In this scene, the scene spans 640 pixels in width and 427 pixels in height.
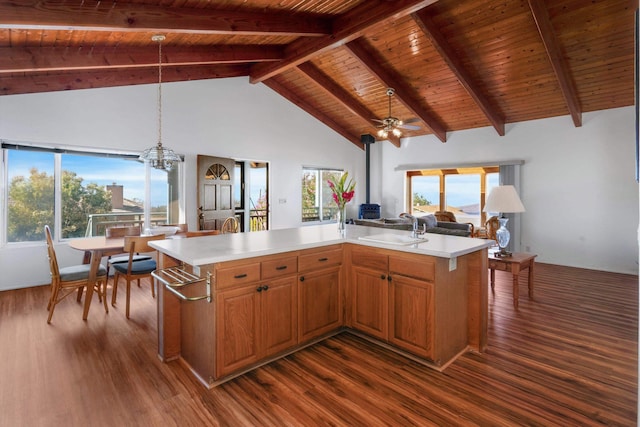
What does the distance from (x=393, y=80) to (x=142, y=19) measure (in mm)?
4112

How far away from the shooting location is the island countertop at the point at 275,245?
7.28ft

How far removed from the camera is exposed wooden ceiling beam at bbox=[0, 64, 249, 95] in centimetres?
426

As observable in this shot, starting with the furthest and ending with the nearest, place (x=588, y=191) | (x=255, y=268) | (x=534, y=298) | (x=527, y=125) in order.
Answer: (x=527, y=125) → (x=588, y=191) → (x=534, y=298) → (x=255, y=268)

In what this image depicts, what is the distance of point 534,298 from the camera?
4070 millimetres

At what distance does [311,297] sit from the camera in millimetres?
2725

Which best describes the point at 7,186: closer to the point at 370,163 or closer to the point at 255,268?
the point at 255,268

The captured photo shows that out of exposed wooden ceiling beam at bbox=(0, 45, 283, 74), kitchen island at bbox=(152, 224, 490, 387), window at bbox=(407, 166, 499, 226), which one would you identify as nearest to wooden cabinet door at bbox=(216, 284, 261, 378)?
kitchen island at bbox=(152, 224, 490, 387)

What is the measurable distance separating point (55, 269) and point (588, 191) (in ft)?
25.5

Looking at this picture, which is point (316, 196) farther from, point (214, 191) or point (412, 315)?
point (412, 315)

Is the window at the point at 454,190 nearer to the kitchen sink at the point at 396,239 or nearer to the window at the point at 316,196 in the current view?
the window at the point at 316,196

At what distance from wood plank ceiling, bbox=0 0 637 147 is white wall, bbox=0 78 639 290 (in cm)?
26

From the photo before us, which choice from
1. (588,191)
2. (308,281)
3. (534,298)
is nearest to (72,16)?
(308,281)

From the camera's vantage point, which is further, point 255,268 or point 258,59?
point 258,59

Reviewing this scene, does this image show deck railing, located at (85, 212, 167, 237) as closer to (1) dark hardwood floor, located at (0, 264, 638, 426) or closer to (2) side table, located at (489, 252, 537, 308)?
(1) dark hardwood floor, located at (0, 264, 638, 426)
